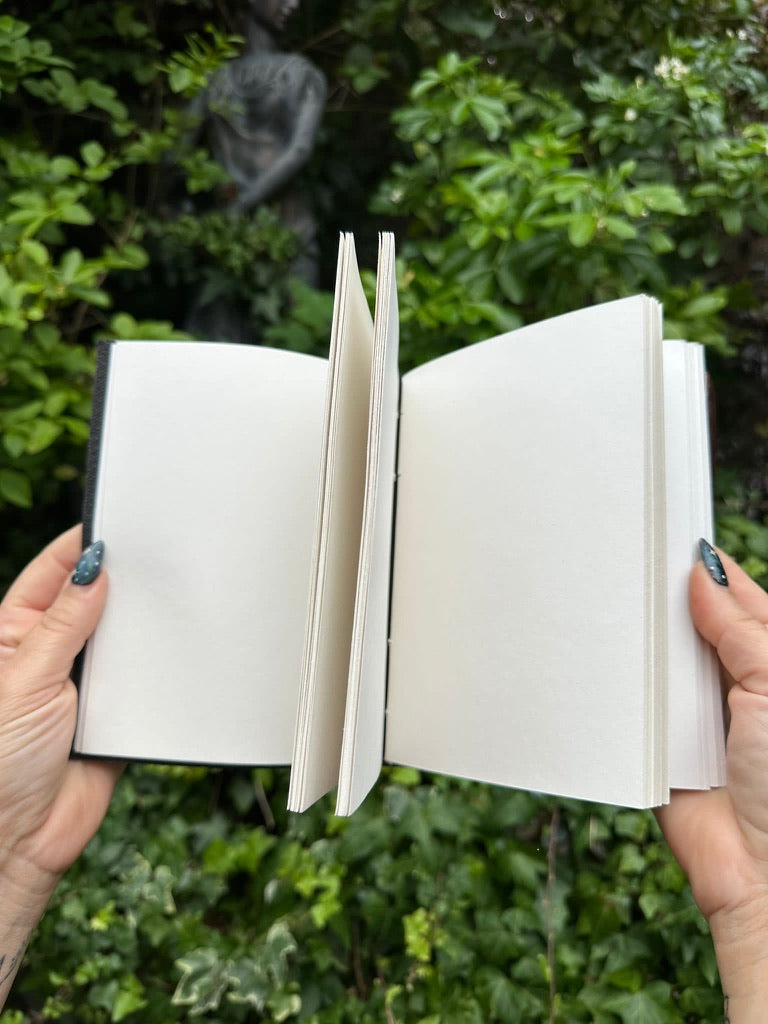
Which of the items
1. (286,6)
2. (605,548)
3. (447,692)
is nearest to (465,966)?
(447,692)

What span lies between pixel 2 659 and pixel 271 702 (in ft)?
2.12

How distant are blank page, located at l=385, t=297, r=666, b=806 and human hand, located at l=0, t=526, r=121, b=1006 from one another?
53cm

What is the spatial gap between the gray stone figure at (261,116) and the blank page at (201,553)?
124 cm

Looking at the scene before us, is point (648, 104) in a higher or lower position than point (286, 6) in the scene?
lower

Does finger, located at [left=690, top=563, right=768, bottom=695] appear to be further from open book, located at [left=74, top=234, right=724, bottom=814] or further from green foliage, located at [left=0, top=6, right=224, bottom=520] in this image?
green foliage, located at [left=0, top=6, right=224, bottom=520]

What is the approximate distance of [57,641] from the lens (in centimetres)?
97

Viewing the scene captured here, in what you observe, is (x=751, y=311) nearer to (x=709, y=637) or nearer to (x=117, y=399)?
(x=709, y=637)

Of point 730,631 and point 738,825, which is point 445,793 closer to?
point 738,825

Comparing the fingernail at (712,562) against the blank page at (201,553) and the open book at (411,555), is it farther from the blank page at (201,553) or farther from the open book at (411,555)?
the blank page at (201,553)

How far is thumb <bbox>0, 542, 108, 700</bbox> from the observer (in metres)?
0.97

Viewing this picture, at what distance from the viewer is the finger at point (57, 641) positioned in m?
0.97

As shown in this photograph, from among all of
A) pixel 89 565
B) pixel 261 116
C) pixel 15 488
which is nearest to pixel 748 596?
pixel 89 565

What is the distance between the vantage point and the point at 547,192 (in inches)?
46.4

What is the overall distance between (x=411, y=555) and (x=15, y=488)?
906 millimetres
